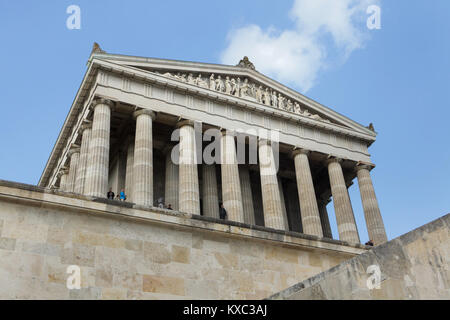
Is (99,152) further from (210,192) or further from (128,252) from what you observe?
(128,252)

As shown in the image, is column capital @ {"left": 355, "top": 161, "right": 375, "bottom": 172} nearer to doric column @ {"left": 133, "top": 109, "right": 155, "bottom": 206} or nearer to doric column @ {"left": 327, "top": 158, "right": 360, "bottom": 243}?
doric column @ {"left": 327, "top": 158, "right": 360, "bottom": 243}

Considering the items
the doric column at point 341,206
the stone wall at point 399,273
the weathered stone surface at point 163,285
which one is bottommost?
the stone wall at point 399,273

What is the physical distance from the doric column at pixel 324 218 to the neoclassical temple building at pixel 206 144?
0.91ft

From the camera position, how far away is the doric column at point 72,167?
40.7m

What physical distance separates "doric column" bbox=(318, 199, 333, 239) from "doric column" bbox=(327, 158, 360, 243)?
25.0ft

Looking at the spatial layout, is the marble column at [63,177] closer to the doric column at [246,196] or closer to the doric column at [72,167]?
the doric column at [72,167]

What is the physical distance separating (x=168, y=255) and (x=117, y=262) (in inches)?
47.1

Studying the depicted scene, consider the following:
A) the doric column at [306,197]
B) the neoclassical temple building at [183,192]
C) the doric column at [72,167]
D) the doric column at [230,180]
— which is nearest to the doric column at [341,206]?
the neoclassical temple building at [183,192]

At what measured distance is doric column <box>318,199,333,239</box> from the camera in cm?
5125

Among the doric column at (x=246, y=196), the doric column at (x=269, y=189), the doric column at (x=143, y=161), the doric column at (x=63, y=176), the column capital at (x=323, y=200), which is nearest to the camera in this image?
the doric column at (x=143, y=161)

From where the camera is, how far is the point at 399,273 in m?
9.12

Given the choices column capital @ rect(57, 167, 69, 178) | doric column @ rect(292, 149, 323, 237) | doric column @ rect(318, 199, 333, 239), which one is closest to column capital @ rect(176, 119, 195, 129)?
doric column @ rect(292, 149, 323, 237)

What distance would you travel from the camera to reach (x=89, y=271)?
1047cm
